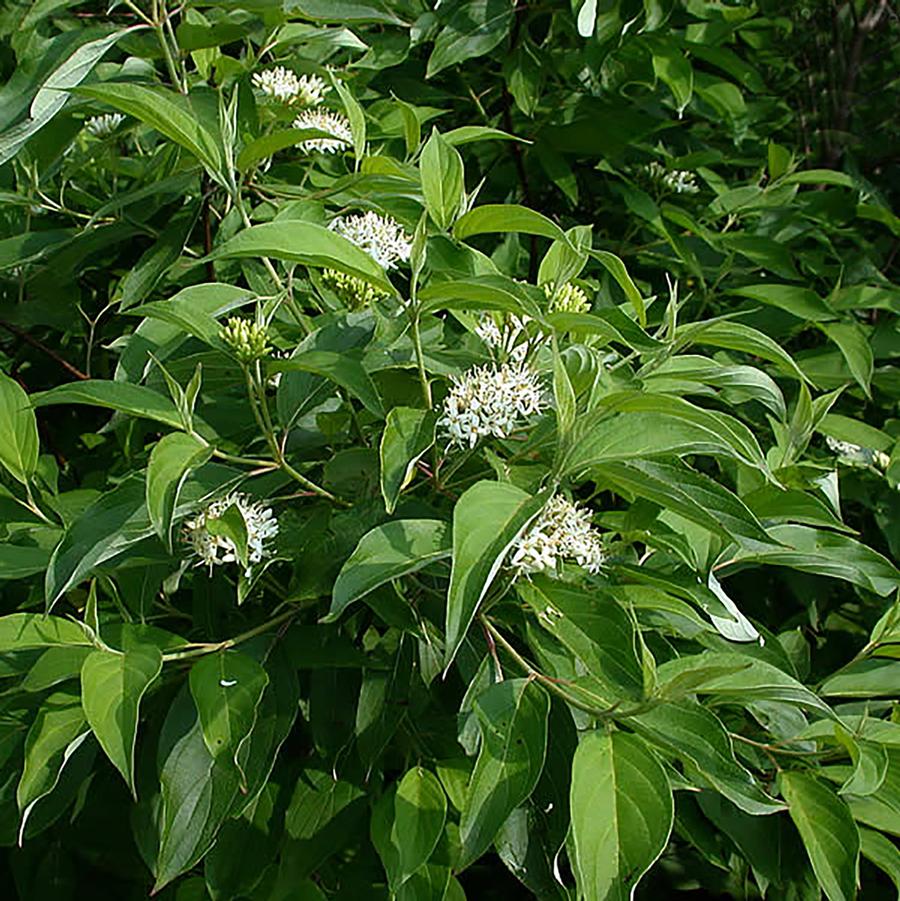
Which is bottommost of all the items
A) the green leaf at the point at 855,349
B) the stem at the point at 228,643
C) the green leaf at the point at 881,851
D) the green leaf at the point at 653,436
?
the green leaf at the point at 881,851

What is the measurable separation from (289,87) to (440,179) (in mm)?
517

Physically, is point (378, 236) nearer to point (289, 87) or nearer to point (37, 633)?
point (289, 87)

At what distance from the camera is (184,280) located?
1.38 metres

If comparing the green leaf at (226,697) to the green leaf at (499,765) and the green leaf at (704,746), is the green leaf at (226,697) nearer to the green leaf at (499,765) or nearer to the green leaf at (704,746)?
the green leaf at (499,765)

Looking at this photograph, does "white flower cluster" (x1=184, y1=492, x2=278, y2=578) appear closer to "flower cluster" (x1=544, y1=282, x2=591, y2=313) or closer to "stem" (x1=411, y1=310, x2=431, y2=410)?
"stem" (x1=411, y1=310, x2=431, y2=410)

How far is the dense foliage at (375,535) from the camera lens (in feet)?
2.86

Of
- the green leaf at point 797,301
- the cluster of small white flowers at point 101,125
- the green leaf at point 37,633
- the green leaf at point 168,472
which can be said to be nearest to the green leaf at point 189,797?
the green leaf at point 37,633

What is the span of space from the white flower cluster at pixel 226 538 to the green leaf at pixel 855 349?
943 millimetres

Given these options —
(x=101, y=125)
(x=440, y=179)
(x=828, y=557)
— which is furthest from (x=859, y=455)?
(x=101, y=125)

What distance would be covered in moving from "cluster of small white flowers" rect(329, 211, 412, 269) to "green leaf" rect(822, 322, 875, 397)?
28.7 inches

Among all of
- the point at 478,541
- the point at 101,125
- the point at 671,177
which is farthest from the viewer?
the point at 671,177

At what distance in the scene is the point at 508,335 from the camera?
3.36ft

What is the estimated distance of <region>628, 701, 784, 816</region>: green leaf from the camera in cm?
85

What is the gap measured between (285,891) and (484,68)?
135 cm
